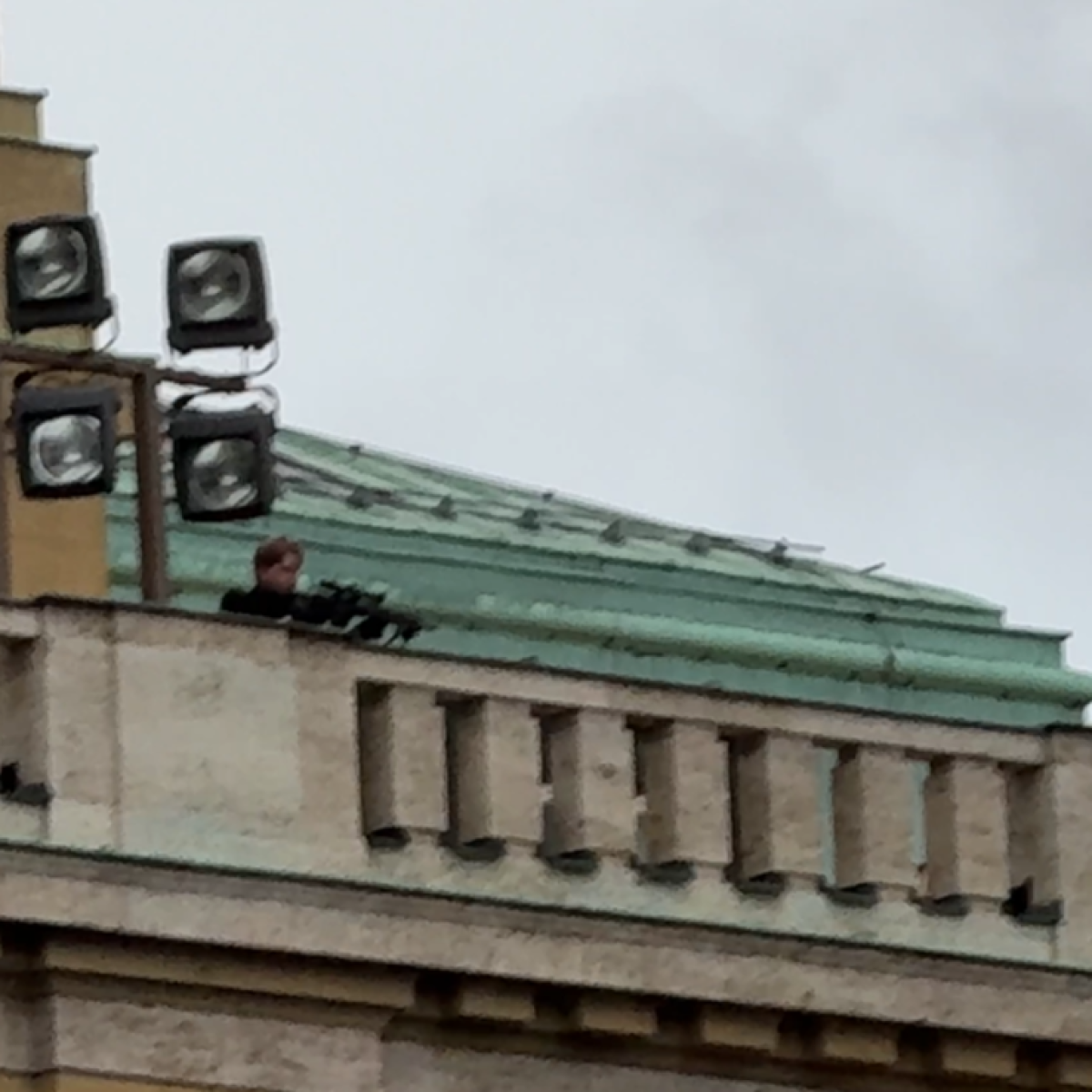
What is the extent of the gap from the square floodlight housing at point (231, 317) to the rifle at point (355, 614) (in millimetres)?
1169

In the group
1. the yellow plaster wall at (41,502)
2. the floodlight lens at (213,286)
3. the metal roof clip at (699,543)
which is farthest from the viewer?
the metal roof clip at (699,543)

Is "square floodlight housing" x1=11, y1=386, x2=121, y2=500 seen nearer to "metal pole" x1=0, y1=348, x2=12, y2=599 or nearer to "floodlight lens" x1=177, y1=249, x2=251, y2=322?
"metal pole" x1=0, y1=348, x2=12, y2=599

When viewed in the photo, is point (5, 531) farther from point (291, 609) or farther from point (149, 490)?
point (291, 609)

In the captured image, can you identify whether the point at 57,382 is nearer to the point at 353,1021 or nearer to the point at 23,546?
the point at 23,546

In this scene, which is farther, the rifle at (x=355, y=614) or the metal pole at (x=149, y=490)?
the metal pole at (x=149, y=490)

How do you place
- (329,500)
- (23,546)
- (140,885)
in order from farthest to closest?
(329,500), (23,546), (140,885)

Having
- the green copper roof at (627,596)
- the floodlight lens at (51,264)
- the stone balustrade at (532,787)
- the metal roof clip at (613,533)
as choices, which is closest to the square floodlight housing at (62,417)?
the floodlight lens at (51,264)

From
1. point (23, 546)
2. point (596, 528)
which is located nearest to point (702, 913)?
point (23, 546)

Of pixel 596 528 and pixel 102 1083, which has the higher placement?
pixel 596 528

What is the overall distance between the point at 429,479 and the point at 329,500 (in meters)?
1.87

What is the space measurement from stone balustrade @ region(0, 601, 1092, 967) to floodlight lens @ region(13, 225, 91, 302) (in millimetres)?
2915

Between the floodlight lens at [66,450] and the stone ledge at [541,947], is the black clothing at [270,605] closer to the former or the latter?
the floodlight lens at [66,450]

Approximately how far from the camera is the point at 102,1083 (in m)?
39.0

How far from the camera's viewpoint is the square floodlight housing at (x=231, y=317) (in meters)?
42.6
